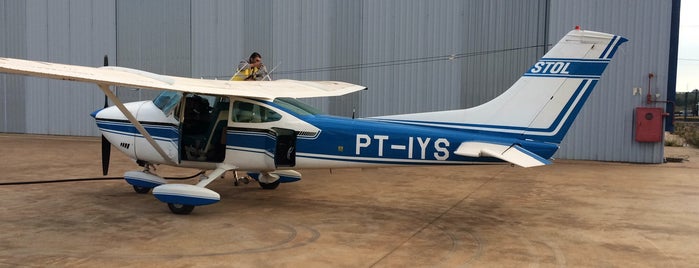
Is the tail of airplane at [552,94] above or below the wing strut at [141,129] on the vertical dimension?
above

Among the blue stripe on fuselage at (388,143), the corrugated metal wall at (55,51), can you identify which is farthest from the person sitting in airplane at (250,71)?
the corrugated metal wall at (55,51)

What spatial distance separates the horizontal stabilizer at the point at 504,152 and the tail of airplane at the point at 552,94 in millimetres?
460

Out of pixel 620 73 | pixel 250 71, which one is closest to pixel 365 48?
pixel 620 73

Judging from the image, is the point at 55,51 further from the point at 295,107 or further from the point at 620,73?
the point at 620,73

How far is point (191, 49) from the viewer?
2094 cm

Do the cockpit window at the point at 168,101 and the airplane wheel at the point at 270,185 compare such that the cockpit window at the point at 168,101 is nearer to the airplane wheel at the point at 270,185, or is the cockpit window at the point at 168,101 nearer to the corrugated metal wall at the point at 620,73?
the airplane wheel at the point at 270,185

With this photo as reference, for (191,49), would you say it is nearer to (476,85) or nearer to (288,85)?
(476,85)

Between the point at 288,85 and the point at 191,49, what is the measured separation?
42.1ft

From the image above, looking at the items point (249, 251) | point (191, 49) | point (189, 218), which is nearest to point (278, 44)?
point (191, 49)

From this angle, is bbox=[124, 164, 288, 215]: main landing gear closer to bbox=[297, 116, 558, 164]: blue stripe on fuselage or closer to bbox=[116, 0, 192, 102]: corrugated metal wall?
bbox=[297, 116, 558, 164]: blue stripe on fuselage

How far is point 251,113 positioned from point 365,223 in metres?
2.55

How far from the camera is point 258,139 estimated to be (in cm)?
855

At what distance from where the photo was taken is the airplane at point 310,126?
24.9 feet

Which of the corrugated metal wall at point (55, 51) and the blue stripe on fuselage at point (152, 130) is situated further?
the corrugated metal wall at point (55, 51)
